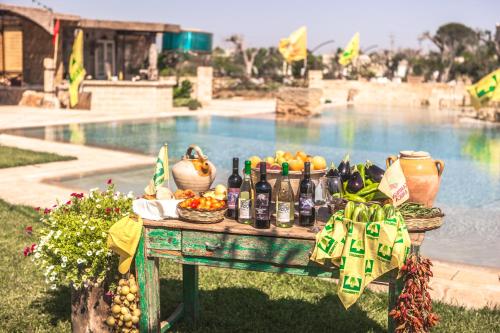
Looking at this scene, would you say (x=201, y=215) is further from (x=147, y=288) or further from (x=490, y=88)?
(x=490, y=88)

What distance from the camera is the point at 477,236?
7781 millimetres

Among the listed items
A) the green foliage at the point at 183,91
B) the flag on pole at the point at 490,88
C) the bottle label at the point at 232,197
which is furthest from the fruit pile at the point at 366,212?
the green foliage at the point at 183,91

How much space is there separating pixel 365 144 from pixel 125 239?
1462 cm

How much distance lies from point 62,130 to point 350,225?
16.4m

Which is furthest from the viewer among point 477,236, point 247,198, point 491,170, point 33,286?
point 491,170

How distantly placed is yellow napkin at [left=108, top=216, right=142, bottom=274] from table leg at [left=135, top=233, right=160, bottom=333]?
3.9 inches

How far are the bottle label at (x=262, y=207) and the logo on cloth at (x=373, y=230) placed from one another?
0.60 metres

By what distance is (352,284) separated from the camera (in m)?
3.45

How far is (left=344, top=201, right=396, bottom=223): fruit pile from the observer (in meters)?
3.48

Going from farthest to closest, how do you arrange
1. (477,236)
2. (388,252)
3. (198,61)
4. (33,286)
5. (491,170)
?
1. (198,61)
2. (491,170)
3. (477,236)
4. (33,286)
5. (388,252)

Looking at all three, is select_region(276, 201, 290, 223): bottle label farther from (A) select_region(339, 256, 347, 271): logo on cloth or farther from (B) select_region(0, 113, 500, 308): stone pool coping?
(B) select_region(0, 113, 500, 308): stone pool coping

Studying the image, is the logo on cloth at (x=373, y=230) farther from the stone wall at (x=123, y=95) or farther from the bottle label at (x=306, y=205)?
the stone wall at (x=123, y=95)

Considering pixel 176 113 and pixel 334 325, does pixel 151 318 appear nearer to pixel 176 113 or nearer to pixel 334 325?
pixel 334 325

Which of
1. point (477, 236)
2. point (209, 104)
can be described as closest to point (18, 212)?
point (477, 236)
